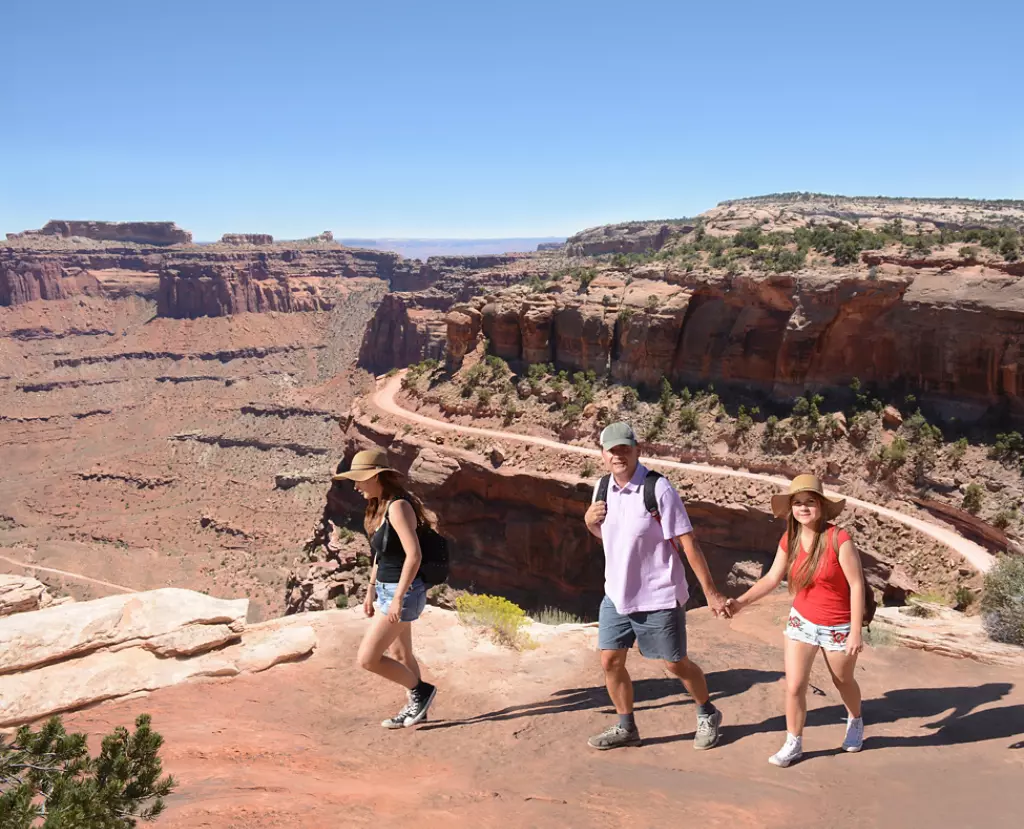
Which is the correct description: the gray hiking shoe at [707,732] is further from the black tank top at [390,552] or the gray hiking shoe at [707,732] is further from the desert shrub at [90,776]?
the desert shrub at [90,776]

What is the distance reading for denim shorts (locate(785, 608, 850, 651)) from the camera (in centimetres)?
669

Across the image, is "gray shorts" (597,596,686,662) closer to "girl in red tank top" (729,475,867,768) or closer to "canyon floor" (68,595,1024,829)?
"girl in red tank top" (729,475,867,768)

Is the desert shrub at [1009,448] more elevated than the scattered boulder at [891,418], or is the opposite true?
the scattered boulder at [891,418]

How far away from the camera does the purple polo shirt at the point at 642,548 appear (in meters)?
6.69

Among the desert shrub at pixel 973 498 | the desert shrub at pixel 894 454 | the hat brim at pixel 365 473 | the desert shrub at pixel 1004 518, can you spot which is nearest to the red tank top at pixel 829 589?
the hat brim at pixel 365 473

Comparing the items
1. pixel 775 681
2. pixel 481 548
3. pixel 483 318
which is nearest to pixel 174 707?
pixel 775 681

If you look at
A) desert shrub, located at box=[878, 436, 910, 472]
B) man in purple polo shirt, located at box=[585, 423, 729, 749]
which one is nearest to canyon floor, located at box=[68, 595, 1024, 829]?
man in purple polo shirt, located at box=[585, 423, 729, 749]

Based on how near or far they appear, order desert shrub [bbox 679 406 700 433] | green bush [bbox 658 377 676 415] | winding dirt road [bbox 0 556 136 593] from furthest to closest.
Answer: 1. winding dirt road [bbox 0 556 136 593]
2. green bush [bbox 658 377 676 415]
3. desert shrub [bbox 679 406 700 433]

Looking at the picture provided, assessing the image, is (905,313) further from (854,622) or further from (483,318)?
(854,622)

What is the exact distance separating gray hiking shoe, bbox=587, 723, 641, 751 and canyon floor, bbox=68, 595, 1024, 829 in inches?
5.3

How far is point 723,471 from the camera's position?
2931 centimetres

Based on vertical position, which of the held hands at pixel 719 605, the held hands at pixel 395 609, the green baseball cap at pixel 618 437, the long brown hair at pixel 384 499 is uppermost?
the green baseball cap at pixel 618 437

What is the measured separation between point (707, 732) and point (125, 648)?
7368mm

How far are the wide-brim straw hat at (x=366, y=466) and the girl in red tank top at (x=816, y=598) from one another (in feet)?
12.6
